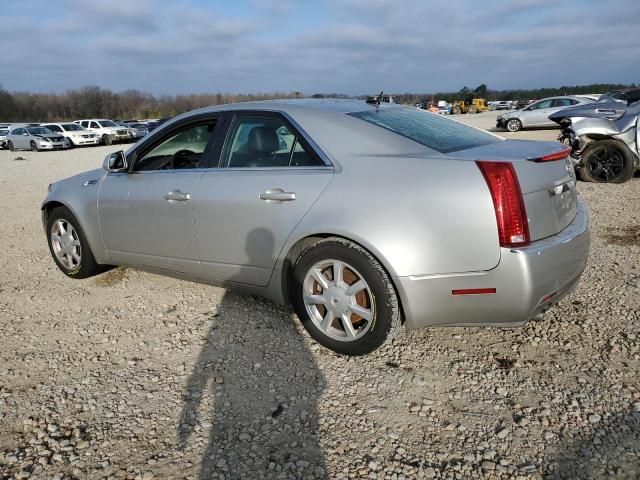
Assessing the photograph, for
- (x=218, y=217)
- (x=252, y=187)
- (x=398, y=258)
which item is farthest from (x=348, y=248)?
(x=218, y=217)

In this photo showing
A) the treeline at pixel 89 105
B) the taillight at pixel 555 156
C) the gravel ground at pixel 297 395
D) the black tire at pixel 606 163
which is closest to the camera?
the gravel ground at pixel 297 395

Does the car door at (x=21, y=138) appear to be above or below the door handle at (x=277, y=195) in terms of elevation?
above

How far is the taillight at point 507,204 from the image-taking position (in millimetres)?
2678

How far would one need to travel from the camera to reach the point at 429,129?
346cm

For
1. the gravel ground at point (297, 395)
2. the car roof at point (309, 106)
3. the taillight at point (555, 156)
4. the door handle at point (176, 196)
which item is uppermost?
the car roof at point (309, 106)

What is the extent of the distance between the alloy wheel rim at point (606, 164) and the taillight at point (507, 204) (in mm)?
7189

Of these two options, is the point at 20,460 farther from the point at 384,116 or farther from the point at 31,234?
the point at 31,234

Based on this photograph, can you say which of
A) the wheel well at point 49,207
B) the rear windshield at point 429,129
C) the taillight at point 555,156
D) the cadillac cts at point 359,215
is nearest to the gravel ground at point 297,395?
the cadillac cts at point 359,215

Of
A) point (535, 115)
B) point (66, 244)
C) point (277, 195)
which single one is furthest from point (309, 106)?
point (535, 115)

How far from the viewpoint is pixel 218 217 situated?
11.8 ft

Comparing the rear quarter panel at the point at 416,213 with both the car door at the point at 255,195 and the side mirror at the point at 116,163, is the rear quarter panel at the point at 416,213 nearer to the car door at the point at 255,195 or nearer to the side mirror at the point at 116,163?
the car door at the point at 255,195

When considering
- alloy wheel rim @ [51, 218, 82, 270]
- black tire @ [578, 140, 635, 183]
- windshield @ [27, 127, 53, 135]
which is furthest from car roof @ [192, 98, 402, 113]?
windshield @ [27, 127, 53, 135]

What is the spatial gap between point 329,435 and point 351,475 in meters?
0.30

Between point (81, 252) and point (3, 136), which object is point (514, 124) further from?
point (3, 136)
